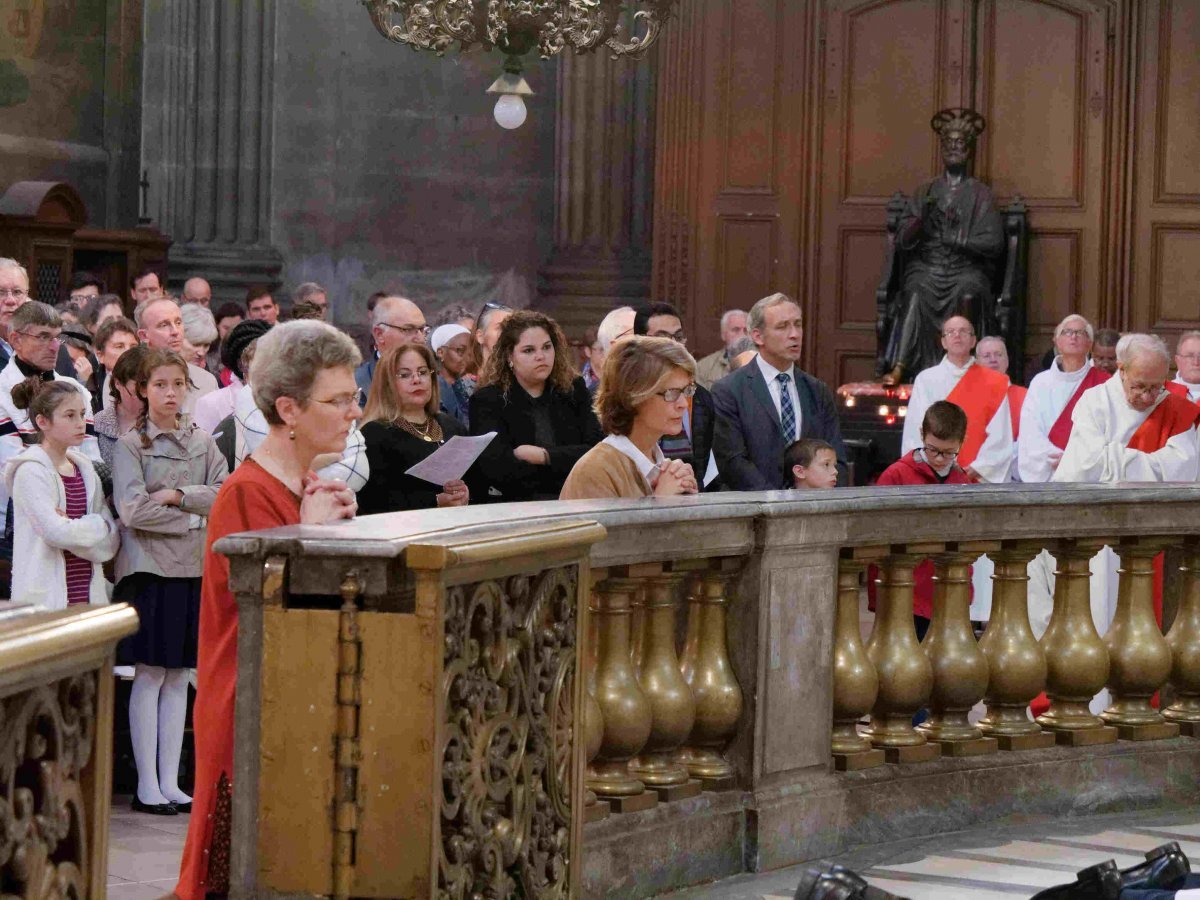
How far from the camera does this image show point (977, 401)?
35.2ft

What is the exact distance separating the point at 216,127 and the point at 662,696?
11.8 meters

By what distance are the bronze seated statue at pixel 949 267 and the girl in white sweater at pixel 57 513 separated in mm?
8586

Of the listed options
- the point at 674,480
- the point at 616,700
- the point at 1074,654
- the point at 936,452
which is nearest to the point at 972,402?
the point at 936,452

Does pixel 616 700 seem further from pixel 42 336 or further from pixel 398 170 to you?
pixel 398 170

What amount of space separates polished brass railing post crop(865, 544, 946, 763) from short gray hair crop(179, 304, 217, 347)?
14.7ft

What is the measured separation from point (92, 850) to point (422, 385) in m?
3.70

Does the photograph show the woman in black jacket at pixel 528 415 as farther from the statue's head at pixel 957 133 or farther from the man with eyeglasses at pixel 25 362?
the statue's head at pixel 957 133

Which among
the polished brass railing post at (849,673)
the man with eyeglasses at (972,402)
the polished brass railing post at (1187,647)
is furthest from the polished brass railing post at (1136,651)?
the man with eyeglasses at (972,402)

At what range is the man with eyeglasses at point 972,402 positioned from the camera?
418 inches

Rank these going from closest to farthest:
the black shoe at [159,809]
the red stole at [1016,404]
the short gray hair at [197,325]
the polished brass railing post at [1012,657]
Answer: the polished brass railing post at [1012,657] < the black shoe at [159,809] < the short gray hair at [197,325] < the red stole at [1016,404]

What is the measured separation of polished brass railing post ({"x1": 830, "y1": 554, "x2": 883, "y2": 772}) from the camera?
17.1ft

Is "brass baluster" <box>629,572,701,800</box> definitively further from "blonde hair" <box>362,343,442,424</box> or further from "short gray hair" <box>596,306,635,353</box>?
"short gray hair" <box>596,306,635,353</box>

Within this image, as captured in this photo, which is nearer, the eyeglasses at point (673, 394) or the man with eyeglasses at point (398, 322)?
the eyeglasses at point (673, 394)

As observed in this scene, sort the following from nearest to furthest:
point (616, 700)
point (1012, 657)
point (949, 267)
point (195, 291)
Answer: point (616, 700), point (1012, 657), point (195, 291), point (949, 267)
